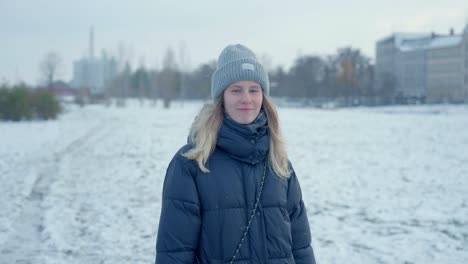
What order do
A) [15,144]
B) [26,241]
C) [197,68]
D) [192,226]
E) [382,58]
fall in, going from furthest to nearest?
[382,58]
[197,68]
[15,144]
[26,241]
[192,226]

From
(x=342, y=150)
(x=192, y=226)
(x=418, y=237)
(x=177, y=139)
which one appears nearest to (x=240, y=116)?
(x=192, y=226)

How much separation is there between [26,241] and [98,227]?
1.03 m

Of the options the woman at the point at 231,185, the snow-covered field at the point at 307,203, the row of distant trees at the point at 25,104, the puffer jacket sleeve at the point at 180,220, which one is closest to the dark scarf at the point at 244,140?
the woman at the point at 231,185

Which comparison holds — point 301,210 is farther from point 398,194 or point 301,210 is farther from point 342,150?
point 342,150

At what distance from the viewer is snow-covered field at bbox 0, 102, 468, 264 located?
257 inches

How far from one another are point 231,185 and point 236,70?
603mm

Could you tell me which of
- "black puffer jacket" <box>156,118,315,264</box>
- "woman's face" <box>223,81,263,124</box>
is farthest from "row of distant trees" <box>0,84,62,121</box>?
"black puffer jacket" <box>156,118,315,264</box>

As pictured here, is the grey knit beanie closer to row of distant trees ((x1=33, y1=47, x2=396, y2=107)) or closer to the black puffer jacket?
the black puffer jacket

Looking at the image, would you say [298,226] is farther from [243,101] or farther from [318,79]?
[318,79]

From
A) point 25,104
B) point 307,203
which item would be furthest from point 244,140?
point 25,104

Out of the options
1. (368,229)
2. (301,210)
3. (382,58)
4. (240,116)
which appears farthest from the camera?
(382,58)

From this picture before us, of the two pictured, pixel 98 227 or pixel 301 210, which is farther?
pixel 98 227

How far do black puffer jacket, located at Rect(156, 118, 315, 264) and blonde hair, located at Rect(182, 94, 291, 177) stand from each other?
40 mm

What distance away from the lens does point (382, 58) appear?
120 metres
